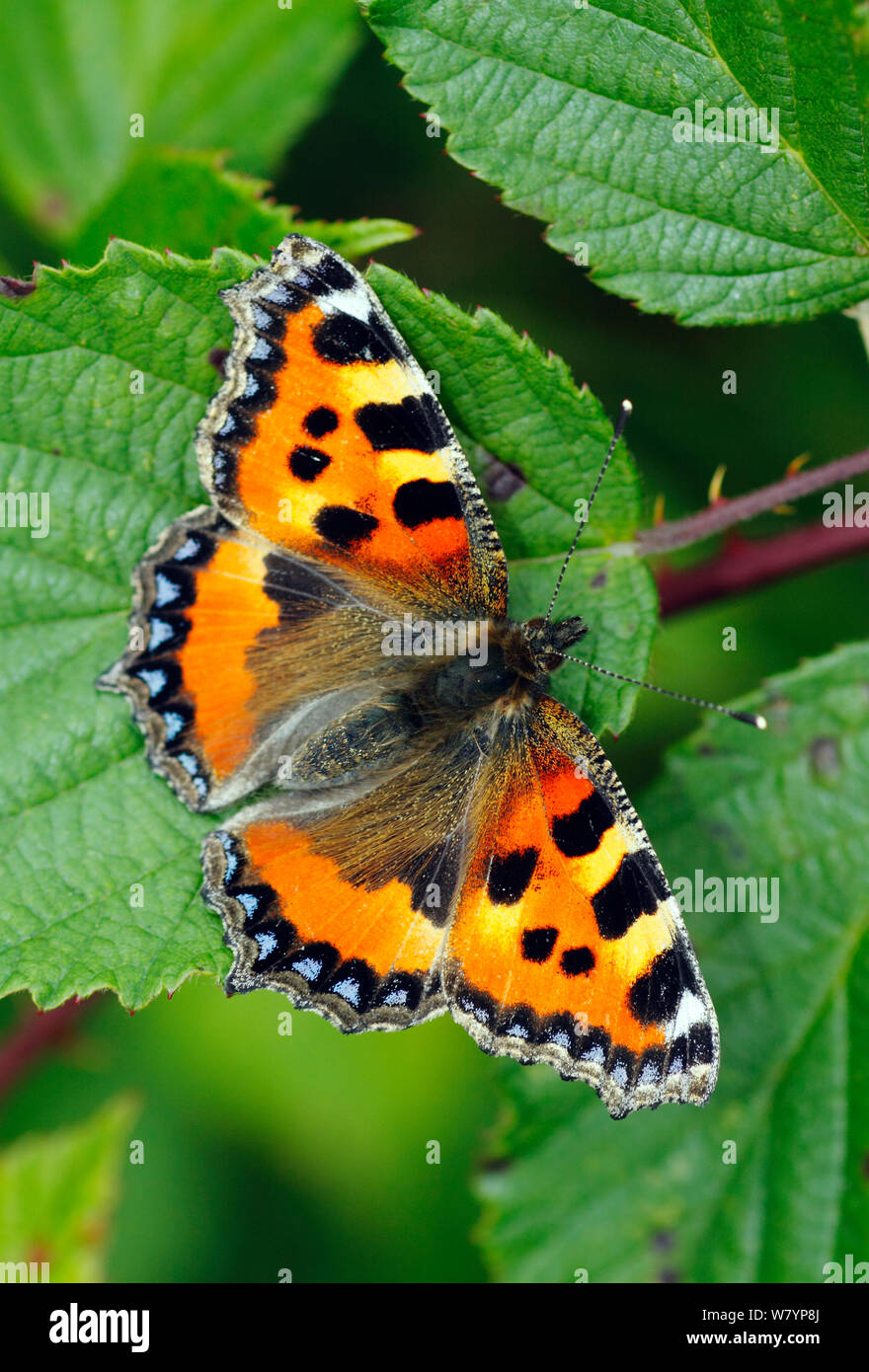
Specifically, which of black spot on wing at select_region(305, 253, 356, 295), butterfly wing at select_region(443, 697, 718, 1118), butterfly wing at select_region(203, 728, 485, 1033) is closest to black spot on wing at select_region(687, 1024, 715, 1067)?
butterfly wing at select_region(443, 697, 718, 1118)

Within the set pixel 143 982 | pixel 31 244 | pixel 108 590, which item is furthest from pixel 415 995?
pixel 31 244

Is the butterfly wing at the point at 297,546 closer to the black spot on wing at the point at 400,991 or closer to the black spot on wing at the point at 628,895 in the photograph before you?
the black spot on wing at the point at 400,991

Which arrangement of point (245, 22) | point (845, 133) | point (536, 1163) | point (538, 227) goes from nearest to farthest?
point (845, 133) < point (536, 1163) < point (245, 22) < point (538, 227)

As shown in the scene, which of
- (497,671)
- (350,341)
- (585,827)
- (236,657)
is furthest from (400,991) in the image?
(350,341)

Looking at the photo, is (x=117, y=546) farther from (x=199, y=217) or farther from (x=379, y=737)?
(x=199, y=217)

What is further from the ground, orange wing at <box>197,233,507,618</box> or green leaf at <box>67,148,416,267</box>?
green leaf at <box>67,148,416,267</box>

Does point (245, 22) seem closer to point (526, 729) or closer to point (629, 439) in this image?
point (629, 439)

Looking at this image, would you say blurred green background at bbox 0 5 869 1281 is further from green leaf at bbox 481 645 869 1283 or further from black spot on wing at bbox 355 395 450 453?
black spot on wing at bbox 355 395 450 453
